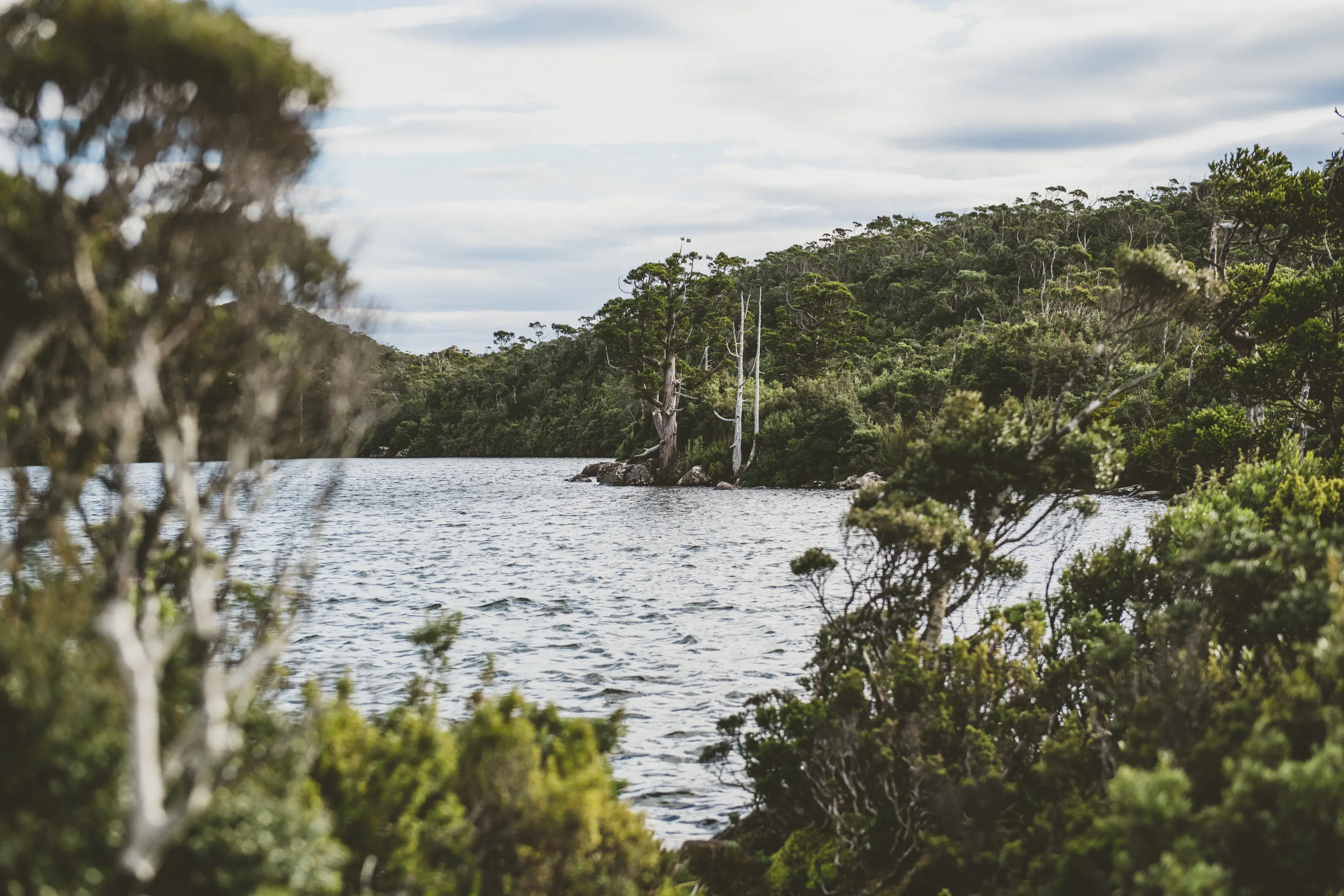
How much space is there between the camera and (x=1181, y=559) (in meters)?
9.15

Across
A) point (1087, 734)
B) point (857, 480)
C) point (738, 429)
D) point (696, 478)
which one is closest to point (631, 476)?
Answer: point (696, 478)

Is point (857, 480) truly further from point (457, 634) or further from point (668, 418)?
point (457, 634)

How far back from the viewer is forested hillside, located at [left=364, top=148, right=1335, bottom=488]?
15.6 metres

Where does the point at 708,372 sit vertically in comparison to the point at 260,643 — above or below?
above

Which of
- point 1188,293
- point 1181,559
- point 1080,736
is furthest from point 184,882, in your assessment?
point 1188,293

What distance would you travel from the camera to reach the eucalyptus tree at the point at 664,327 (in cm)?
5894

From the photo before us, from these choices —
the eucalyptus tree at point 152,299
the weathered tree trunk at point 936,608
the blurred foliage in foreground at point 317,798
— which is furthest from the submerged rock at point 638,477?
the eucalyptus tree at point 152,299

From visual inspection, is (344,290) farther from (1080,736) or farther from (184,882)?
(1080,736)

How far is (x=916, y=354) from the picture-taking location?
231 feet

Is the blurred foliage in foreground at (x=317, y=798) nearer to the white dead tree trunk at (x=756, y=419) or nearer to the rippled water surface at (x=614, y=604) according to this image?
the rippled water surface at (x=614, y=604)

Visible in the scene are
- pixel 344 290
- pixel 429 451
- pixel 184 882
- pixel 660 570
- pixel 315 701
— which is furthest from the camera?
pixel 429 451

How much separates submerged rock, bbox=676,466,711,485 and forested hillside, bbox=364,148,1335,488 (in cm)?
109

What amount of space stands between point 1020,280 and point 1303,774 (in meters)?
88.5

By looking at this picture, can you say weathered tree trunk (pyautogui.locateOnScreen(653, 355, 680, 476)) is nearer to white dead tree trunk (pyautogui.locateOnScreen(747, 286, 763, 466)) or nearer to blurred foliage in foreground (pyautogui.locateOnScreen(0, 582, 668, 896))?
white dead tree trunk (pyautogui.locateOnScreen(747, 286, 763, 466))
